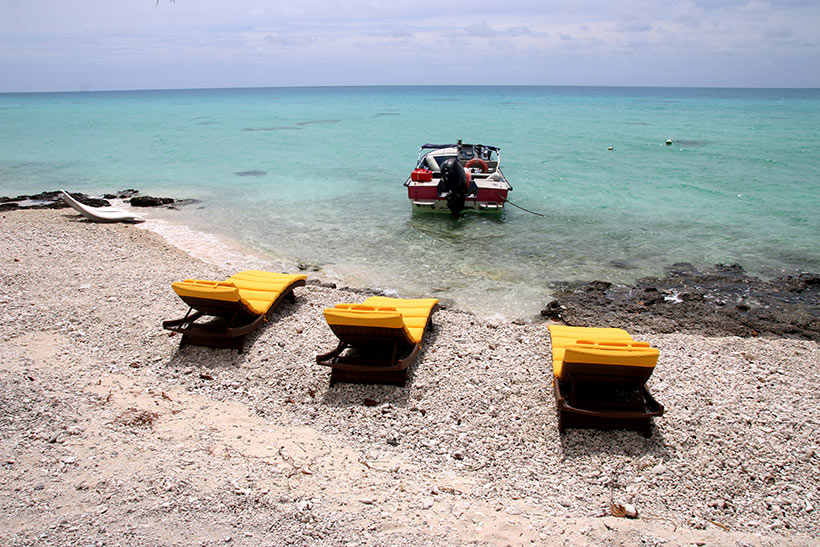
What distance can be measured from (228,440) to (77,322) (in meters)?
3.82

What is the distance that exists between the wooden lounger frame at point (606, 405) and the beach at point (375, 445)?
13 cm

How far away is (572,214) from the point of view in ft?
56.5

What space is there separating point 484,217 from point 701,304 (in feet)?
25.0

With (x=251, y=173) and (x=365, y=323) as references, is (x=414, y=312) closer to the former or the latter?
(x=365, y=323)

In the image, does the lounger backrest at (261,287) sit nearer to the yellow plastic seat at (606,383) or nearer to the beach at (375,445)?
the beach at (375,445)

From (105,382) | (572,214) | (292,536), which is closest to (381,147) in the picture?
(572,214)

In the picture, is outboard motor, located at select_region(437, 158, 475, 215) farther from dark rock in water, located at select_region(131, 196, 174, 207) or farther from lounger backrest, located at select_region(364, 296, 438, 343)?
dark rock in water, located at select_region(131, 196, 174, 207)

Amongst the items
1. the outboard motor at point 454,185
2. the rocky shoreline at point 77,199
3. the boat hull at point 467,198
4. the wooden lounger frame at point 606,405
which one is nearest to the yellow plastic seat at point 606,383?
the wooden lounger frame at point 606,405

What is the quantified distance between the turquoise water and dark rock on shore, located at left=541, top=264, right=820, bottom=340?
58cm

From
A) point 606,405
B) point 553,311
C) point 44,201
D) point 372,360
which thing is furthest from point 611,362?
point 44,201

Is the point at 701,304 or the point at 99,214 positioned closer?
the point at 701,304

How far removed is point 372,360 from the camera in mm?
6301

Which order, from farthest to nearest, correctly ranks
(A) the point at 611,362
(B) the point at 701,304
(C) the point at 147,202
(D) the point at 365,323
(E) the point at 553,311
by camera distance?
1. (C) the point at 147,202
2. (B) the point at 701,304
3. (E) the point at 553,311
4. (D) the point at 365,323
5. (A) the point at 611,362

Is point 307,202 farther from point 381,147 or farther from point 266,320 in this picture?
point 381,147
